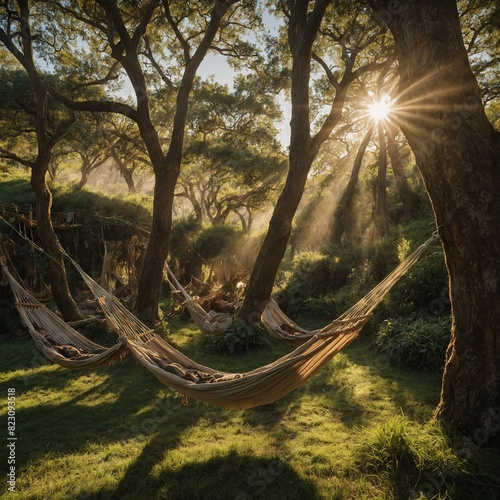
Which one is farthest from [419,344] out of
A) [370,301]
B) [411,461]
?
[411,461]

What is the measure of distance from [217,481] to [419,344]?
279 centimetres

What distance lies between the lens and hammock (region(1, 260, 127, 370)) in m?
3.29

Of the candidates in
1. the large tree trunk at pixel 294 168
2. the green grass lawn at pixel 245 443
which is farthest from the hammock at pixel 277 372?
the large tree trunk at pixel 294 168

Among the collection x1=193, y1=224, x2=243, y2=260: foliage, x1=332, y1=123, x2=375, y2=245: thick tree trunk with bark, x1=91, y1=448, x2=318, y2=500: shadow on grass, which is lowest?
x1=91, y1=448, x2=318, y2=500: shadow on grass

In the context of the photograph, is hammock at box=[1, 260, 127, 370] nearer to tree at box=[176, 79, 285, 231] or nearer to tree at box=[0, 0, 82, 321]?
tree at box=[0, 0, 82, 321]

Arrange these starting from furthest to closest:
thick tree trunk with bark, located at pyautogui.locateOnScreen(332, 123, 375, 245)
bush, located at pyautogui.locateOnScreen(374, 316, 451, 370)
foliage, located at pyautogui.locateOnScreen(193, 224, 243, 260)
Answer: foliage, located at pyautogui.locateOnScreen(193, 224, 243, 260)
thick tree trunk with bark, located at pyautogui.locateOnScreen(332, 123, 375, 245)
bush, located at pyautogui.locateOnScreen(374, 316, 451, 370)

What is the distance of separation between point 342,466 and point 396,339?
2.47 metres

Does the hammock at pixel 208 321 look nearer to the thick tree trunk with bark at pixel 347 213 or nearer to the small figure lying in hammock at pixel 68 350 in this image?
the small figure lying in hammock at pixel 68 350

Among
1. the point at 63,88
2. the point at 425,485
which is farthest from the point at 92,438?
the point at 63,88

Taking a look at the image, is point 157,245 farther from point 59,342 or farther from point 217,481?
point 217,481

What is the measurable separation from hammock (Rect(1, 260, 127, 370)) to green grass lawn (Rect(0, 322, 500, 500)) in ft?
1.74

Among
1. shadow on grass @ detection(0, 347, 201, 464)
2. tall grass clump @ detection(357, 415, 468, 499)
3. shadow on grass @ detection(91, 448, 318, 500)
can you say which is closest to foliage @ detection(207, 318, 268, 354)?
shadow on grass @ detection(0, 347, 201, 464)

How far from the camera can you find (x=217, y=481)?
2.29 meters

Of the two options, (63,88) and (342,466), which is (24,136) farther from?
(342,466)
